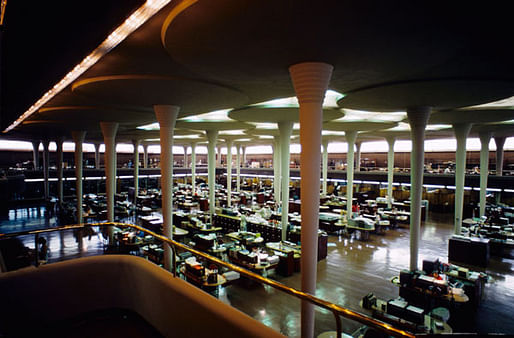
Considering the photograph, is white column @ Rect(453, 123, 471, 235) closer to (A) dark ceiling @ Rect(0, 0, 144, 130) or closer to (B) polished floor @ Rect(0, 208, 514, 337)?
(B) polished floor @ Rect(0, 208, 514, 337)

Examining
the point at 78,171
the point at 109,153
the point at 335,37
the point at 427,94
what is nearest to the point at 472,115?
the point at 427,94

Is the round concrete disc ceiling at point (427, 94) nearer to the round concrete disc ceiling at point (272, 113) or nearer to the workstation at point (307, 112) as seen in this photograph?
the workstation at point (307, 112)

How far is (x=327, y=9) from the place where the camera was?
358cm

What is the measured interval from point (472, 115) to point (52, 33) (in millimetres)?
15754

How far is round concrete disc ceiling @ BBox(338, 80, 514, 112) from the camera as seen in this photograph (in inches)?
297

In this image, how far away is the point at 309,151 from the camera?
20.7 feet

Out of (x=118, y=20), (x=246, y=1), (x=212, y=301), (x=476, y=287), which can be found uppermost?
(x=246, y=1)

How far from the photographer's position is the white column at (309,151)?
596cm

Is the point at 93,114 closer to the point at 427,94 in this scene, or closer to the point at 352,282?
the point at 352,282

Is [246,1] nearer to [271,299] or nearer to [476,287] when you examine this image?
[271,299]

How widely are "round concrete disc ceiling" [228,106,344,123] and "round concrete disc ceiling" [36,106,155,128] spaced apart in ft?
13.2

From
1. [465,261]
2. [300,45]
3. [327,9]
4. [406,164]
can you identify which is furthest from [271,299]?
[406,164]

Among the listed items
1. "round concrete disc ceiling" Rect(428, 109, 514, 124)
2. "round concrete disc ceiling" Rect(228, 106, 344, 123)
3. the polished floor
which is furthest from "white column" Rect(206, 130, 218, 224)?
"round concrete disc ceiling" Rect(428, 109, 514, 124)

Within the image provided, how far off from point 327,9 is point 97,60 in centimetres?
513
